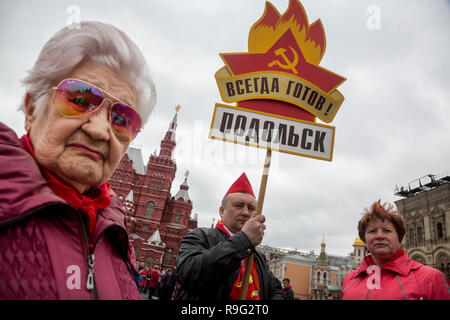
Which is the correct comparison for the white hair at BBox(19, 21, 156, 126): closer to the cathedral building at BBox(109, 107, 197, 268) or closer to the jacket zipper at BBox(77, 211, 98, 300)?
the jacket zipper at BBox(77, 211, 98, 300)

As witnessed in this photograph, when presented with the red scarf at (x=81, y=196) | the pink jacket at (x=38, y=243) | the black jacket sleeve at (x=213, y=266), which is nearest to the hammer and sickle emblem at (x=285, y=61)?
the black jacket sleeve at (x=213, y=266)

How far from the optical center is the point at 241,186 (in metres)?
2.96

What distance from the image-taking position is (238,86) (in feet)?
8.40

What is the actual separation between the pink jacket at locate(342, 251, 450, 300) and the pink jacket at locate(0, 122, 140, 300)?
2.30 metres

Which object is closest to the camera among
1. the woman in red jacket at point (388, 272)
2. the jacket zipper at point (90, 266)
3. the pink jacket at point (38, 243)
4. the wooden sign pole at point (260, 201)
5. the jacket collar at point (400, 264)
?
the pink jacket at point (38, 243)

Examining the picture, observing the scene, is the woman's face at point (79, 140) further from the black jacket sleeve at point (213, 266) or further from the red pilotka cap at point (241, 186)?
the red pilotka cap at point (241, 186)

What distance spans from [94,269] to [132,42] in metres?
1.25

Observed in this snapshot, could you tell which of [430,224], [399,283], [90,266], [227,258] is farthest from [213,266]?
[430,224]

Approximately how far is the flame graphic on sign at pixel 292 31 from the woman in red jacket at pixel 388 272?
73.5 inches

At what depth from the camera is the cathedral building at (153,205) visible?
118 ft

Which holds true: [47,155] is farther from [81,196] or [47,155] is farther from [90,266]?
[90,266]

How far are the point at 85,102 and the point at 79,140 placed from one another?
0.64ft

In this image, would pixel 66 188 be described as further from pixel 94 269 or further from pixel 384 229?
pixel 384 229

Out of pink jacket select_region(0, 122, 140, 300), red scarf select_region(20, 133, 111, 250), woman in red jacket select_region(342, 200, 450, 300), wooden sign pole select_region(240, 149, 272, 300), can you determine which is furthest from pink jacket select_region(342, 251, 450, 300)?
red scarf select_region(20, 133, 111, 250)
